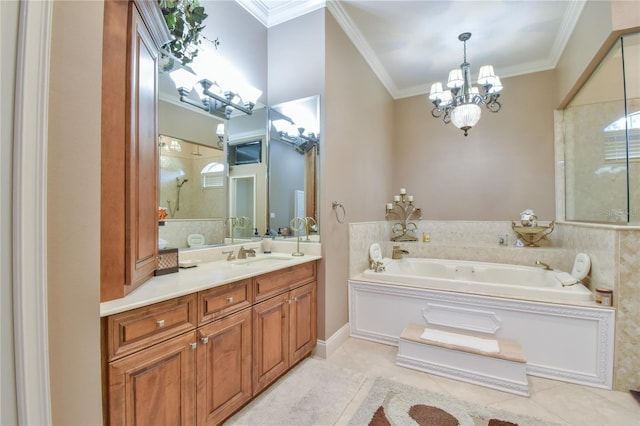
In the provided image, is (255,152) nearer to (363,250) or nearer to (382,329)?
(363,250)

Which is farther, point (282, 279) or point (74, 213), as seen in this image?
point (282, 279)

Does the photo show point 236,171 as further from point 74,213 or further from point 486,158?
point 486,158

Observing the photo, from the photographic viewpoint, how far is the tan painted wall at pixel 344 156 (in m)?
2.55

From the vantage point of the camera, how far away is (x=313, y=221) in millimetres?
2600

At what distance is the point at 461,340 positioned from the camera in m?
2.31

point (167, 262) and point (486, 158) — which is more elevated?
point (486, 158)

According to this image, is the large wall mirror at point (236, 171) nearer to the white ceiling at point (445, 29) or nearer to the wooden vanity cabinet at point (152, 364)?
the wooden vanity cabinet at point (152, 364)

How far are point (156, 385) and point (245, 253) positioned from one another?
125 centimetres

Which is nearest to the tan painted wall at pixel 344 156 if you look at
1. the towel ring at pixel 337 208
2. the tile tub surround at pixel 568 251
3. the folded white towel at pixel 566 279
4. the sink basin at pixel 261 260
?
the towel ring at pixel 337 208

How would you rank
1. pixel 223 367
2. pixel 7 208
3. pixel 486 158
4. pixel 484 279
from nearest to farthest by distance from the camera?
pixel 7 208
pixel 223 367
pixel 484 279
pixel 486 158

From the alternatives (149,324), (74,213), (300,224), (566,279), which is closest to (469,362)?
(566,279)

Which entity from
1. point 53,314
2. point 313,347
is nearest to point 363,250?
point 313,347

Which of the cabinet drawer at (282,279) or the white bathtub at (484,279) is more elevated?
the cabinet drawer at (282,279)

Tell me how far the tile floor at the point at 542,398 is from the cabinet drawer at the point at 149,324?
1124mm
